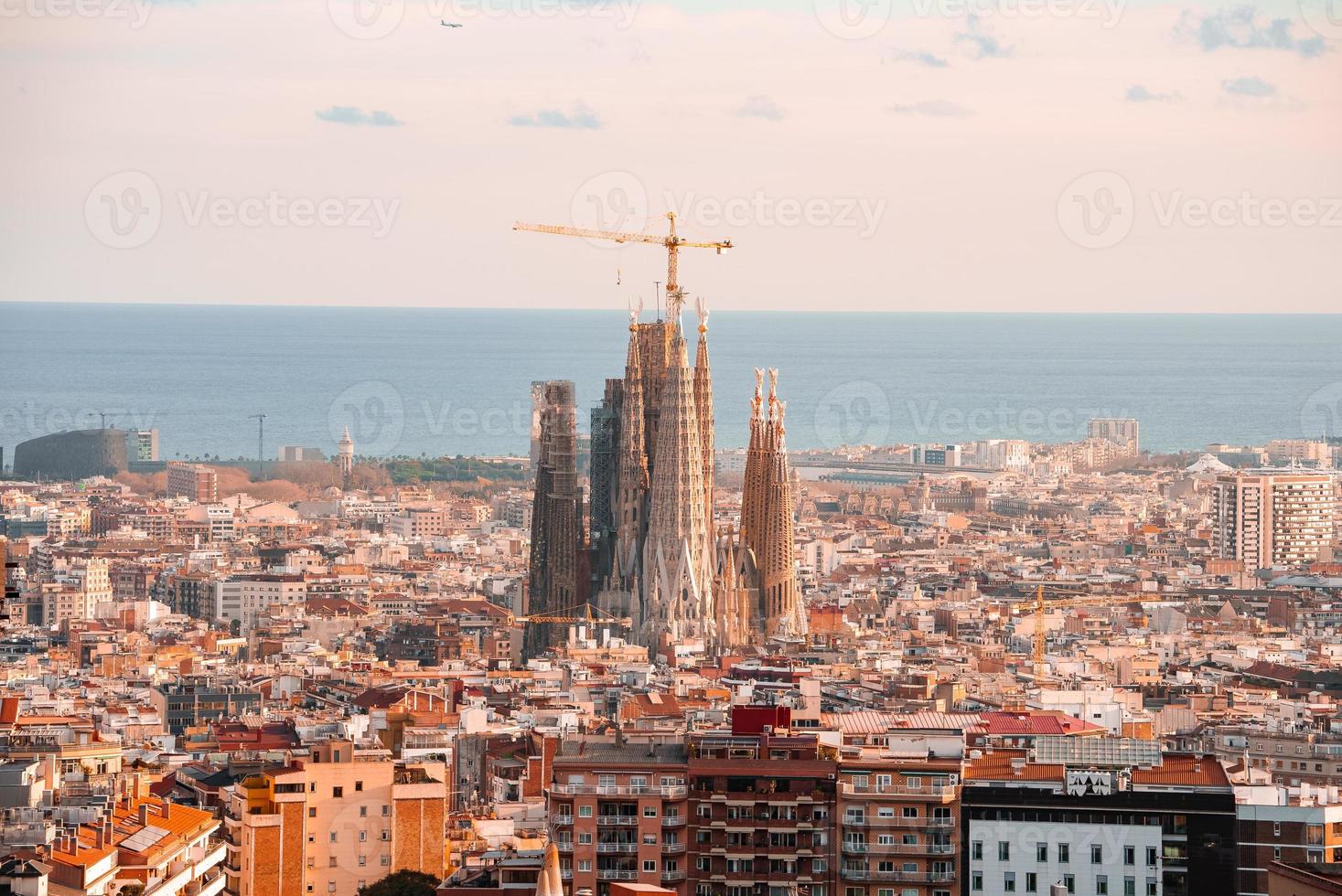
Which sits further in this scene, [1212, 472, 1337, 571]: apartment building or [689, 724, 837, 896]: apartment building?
[1212, 472, 1337, 571]: apartment building

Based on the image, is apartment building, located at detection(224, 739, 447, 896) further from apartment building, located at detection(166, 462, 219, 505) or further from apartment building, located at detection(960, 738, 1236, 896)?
apartment building, located at detection(166, 462, 219, 505)

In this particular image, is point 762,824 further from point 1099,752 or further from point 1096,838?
point 1099,752

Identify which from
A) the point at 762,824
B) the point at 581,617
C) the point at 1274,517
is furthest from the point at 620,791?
the point at 1274,517

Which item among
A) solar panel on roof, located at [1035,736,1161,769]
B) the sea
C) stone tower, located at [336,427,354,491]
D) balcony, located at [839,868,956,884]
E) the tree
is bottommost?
the tree

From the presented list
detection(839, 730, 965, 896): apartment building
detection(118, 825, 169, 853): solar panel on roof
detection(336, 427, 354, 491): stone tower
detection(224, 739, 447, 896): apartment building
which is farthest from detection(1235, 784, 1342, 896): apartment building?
detection(336, 427, 354, 491): stone tower

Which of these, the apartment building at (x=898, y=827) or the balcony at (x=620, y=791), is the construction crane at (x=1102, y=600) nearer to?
the apartment building at (x=898, y=827)

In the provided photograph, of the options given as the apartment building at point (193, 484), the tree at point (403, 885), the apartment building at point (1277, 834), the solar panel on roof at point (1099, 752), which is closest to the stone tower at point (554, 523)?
the tree at point (403, 885)
